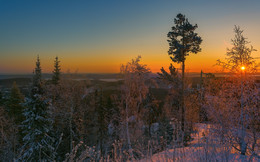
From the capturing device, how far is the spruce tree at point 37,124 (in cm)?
1316

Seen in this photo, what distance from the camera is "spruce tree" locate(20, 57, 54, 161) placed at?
1316 cm

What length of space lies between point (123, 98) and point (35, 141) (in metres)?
7.96

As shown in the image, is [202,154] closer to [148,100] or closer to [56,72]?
[148,100]

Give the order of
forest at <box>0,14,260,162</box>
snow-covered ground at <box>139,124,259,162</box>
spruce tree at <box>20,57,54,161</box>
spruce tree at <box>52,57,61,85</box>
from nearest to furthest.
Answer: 1. snow-covered ground at <box>139,124,259,162</box>
2. forest at <box>0,14,260,162</box>
3. spruce tree at <box>20,57,54,161</box>
4. spruce tree at <box>52,57,61,85</box>

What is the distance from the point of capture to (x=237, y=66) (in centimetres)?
850

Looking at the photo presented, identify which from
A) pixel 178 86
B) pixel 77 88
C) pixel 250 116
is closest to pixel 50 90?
pixel 77 88

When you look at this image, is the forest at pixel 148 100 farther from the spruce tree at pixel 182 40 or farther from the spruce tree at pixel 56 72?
the spruce tree at pixel 56 72

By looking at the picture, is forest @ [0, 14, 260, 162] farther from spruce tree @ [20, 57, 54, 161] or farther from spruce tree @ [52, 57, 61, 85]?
spruce tree @ [52, 57, 61, 85]

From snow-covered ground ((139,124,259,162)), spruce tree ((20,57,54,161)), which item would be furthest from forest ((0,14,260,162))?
snow-covered ground ((139,124,259,162))

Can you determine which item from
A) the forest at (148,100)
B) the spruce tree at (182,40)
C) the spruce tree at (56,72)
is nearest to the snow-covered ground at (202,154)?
the forest at (148,100)

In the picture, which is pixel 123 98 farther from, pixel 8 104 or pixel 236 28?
pixel 8 104

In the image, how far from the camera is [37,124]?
44.1ft

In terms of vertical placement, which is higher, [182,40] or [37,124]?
[182,40]

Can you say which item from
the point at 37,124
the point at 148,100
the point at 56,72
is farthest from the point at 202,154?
the point at 56,72
